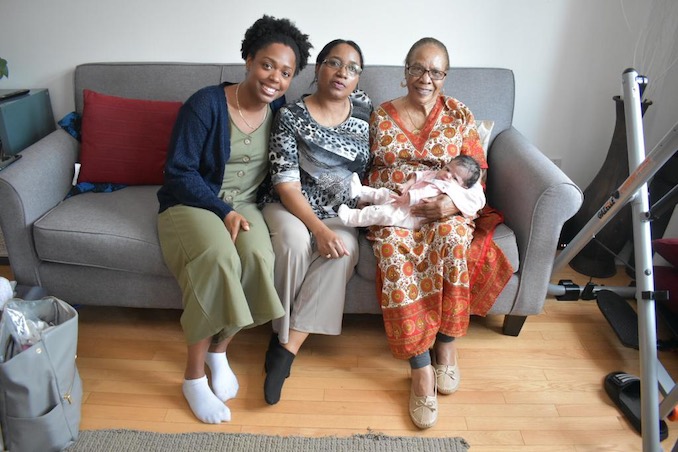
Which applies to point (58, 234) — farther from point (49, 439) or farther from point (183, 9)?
point (183, 9)

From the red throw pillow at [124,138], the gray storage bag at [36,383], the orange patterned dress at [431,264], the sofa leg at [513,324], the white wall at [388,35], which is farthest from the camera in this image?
the white wall at [388,35]

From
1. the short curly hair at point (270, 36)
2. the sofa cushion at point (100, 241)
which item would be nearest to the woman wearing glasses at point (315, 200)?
the short curly hair at point (270, 36)

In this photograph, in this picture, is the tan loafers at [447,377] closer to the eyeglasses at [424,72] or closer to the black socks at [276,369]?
the black socks at [276,369]

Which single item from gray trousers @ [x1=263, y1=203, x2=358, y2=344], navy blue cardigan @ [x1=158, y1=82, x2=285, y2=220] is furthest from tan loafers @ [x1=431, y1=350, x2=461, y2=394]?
navy blue cardigan @ [x1=158, y1=82, x2=285, y2=220]

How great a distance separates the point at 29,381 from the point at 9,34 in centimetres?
179

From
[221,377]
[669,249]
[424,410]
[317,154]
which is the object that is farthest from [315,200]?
[669,249]

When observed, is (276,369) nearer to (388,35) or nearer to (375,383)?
(375,383)

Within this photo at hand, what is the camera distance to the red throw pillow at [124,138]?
2002 mm

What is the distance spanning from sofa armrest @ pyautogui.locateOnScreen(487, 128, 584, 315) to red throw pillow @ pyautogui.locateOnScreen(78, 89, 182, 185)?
1.36 metres

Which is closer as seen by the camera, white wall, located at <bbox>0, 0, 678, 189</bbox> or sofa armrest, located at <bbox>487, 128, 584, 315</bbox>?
sofa armrest, located at <bbox>487, 128, 584, 315</bbox>

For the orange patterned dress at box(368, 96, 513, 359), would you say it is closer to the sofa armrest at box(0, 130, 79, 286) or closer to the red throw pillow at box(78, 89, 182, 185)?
Answer: the red throw pillow at box(78, 89, 182, 185)

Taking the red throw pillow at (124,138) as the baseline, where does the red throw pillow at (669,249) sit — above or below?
below

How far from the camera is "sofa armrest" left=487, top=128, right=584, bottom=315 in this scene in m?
1.61

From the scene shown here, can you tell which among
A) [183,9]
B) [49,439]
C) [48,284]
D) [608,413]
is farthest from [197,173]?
[608,413]
